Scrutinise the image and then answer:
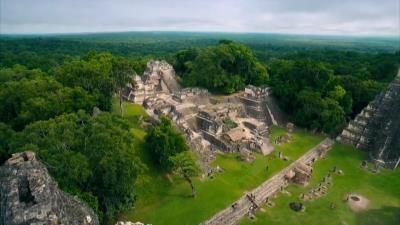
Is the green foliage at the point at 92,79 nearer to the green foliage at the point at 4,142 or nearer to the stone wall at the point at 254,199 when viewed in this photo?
the green foliage at the point at 4,142

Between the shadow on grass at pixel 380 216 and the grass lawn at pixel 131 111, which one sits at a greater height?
the grass lawn at pixel 131 111

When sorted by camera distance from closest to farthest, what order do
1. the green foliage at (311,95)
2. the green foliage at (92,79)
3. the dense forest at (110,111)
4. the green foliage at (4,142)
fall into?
the dense forest at (110,111) < the green foliage at (4,142) < the green foliage at (92,79) < the green foliage at (311,95)

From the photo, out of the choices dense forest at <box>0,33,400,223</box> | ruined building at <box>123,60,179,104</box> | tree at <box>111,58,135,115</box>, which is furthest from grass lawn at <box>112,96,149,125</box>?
ruined building at <box>123,60,179,104</box>

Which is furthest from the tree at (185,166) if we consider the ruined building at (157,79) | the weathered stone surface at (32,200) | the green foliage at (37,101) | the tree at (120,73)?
the ruined building at (157,79)

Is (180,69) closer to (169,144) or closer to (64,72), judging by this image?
(64,72)

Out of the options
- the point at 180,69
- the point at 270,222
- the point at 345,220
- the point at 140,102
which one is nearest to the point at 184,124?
the point at 140,102

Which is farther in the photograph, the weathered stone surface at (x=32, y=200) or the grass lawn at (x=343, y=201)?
the grass lawn at (x=343, y=201)
